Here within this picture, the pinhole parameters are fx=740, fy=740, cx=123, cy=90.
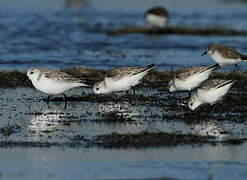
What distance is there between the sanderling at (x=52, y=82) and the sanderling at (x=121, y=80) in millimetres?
657

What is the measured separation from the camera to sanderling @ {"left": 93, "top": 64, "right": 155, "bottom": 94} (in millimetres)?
16062

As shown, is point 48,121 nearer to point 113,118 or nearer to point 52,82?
point 113,118

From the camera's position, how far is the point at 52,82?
15.6m

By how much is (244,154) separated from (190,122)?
2.55 m

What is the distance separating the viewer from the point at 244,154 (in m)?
11.1

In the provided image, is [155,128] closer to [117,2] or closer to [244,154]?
[244,154]

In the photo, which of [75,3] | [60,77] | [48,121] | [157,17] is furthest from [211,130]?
[75,3]

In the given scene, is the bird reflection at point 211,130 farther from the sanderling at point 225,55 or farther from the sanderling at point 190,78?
the sanderling at point 225,55

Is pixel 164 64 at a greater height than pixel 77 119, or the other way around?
pixel 164 64

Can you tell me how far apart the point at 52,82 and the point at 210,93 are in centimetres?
340

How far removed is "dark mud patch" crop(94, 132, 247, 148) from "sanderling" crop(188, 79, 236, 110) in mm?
2253

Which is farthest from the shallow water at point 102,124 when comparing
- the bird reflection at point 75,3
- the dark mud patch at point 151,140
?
the bird reflection at point 75,3

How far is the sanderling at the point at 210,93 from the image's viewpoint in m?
14.4

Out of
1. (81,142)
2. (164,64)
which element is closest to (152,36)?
(164,64)
